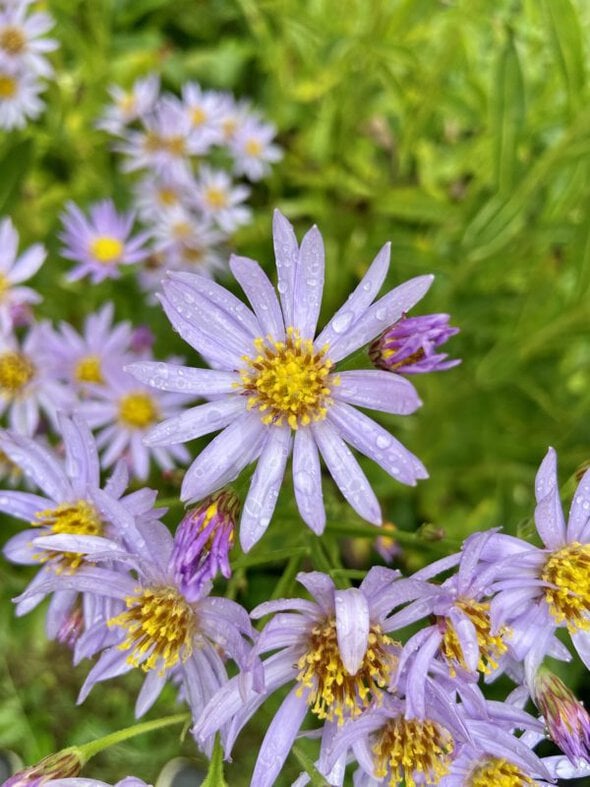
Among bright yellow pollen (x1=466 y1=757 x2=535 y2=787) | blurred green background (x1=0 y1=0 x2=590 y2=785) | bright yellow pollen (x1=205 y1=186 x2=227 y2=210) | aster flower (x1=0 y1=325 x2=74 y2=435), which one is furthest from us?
bright yellow pollen (x1=205 y1=186 x2=227 y2=210)

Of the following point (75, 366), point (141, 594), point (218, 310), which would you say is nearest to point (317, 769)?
point (141, 594)

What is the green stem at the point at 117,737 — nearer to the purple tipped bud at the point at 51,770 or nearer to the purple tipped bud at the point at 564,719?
the purple tipped bud at the point at 51,770

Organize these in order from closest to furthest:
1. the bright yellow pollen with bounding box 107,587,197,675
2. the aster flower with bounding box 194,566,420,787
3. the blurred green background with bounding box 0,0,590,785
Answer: the aster flower with bounding box 194,566,420,787, the bright yellow pollen with bounding box 107,587,197,675, the blurred green background with bounding box 0,0,590,785

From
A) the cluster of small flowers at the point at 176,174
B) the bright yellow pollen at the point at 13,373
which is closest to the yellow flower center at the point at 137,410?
the bright yellow pollen at the point at 13,373

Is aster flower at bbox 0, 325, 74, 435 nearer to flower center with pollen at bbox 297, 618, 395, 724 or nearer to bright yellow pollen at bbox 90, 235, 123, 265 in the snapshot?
bright yellow pollen at bbox 90, 235, 123, 265

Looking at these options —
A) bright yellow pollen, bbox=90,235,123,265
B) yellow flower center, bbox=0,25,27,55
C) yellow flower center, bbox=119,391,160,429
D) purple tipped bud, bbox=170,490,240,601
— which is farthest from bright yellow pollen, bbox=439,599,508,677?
yellow flower center, bbox=0,25,27,55

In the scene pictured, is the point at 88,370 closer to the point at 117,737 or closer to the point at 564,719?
the point at 117,737
